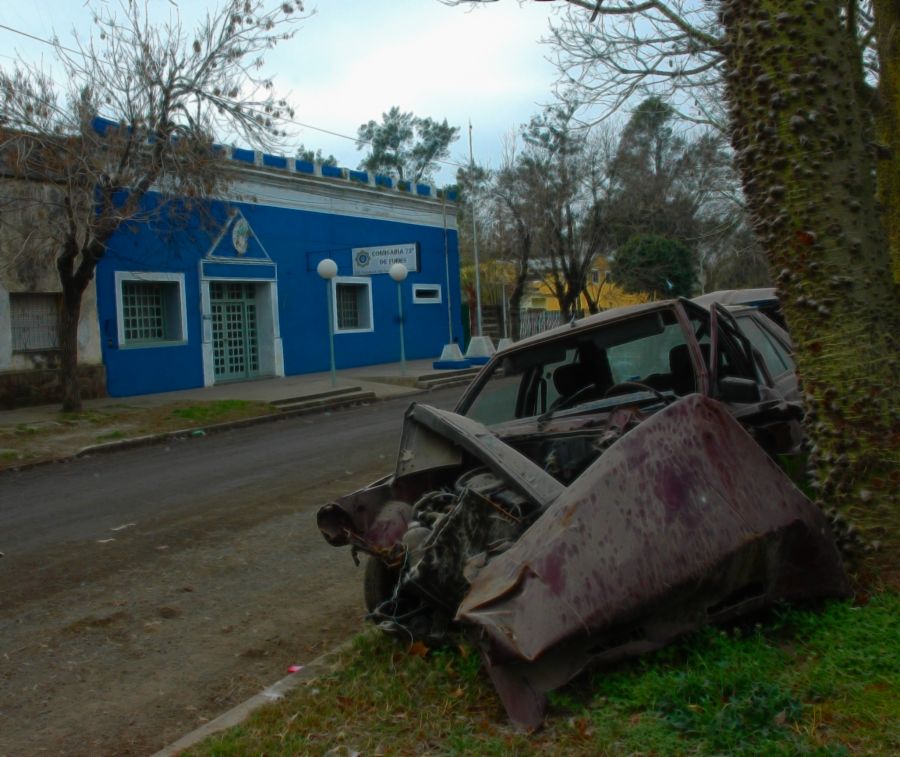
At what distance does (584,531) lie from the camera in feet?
11.7

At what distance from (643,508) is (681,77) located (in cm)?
1063

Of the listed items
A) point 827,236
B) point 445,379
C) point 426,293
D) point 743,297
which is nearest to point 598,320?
point 827,236

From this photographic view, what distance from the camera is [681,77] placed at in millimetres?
12805

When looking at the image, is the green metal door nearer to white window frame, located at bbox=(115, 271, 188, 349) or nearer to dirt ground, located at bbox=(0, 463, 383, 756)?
white window frame, located at bbox=(115, 271, 188, 349)

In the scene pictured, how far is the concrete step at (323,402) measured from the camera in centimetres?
1833

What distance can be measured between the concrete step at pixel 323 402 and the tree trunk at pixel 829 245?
14203 millimetres

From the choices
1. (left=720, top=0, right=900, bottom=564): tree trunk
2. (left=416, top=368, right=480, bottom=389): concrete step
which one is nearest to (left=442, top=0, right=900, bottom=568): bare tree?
(left=720, top=0, right=900, bottom=564): tree trunk

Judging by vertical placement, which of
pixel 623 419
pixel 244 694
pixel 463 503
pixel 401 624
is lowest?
pixel 244 694

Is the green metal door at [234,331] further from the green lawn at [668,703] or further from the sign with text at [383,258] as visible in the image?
the green lawn at [668,703]

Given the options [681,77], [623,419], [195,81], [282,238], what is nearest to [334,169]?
[282,238]

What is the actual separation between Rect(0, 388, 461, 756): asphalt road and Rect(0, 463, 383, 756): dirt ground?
0.04 ft

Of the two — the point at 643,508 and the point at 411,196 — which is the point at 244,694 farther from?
the point at 411,196

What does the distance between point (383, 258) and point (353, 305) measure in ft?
12.7

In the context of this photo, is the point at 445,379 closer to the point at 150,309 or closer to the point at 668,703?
the point at 150,309
